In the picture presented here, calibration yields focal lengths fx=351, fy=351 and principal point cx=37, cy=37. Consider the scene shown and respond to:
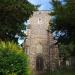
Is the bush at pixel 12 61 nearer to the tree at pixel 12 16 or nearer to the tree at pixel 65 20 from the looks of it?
the tree at pixel 12 16

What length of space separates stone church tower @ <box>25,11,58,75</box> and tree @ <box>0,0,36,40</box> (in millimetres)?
34208

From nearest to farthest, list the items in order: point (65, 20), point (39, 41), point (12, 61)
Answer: point (12, 61)
point (65, 20)
point (39, 41)

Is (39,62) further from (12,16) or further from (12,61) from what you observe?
(12,61)

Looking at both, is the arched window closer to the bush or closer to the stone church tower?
the stone church tower

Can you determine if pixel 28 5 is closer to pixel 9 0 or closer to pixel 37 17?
pixel 9 0

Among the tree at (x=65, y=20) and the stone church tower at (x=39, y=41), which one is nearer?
the tree at (x=65, y=20)

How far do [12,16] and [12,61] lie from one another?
12.8 m

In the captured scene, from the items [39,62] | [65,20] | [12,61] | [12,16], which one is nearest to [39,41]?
[39,62]

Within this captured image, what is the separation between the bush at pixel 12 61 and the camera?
48.4ft

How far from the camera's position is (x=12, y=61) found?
14820 millimetres

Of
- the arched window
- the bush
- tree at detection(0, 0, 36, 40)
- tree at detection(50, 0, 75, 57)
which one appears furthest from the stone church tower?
the bush

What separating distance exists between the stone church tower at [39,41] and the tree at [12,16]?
34.2 meters

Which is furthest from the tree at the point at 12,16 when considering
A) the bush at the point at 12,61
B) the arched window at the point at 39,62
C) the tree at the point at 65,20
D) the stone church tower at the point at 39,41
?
the stone church tower at the point at 39,41

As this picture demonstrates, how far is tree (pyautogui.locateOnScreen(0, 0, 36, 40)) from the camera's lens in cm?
2655
